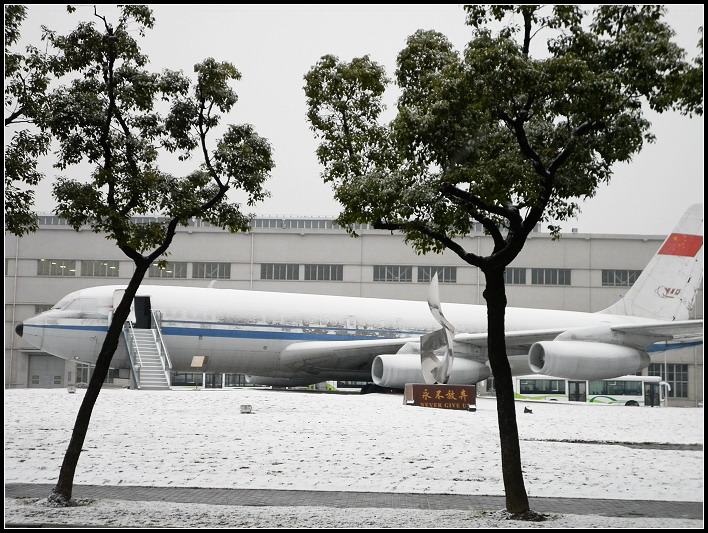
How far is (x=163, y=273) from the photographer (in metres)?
55.7

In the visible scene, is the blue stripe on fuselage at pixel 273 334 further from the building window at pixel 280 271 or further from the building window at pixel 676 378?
the building window at pixel 280 271

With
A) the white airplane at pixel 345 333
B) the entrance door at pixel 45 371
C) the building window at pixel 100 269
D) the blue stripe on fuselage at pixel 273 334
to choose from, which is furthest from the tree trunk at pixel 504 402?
the entrance door at pixel 45 371

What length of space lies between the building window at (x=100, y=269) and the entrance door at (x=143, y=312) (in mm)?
27562

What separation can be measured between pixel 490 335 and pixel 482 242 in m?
42.1

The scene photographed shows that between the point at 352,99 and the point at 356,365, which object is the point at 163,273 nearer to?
the point at 356,365

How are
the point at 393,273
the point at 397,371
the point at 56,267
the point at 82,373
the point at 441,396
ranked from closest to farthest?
the point at 441,396 → the point at 397,371 → the point at 393,273 → the point at 56,267 → the point at 82,373

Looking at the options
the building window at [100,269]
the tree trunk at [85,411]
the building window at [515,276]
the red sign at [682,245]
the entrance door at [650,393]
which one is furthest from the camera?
the building window at [100,269]

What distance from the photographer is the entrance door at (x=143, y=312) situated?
3039 centimetres

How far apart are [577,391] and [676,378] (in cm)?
1712

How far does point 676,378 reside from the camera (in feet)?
181

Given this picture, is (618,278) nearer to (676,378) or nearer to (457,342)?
A: (676,378)

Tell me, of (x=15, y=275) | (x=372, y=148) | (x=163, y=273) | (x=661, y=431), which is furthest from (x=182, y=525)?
(x=15, y=275)

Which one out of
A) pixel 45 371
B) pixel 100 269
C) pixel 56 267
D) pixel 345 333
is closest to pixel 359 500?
pixel 345 333

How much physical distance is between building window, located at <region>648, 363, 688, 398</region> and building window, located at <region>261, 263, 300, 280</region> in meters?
26.1
